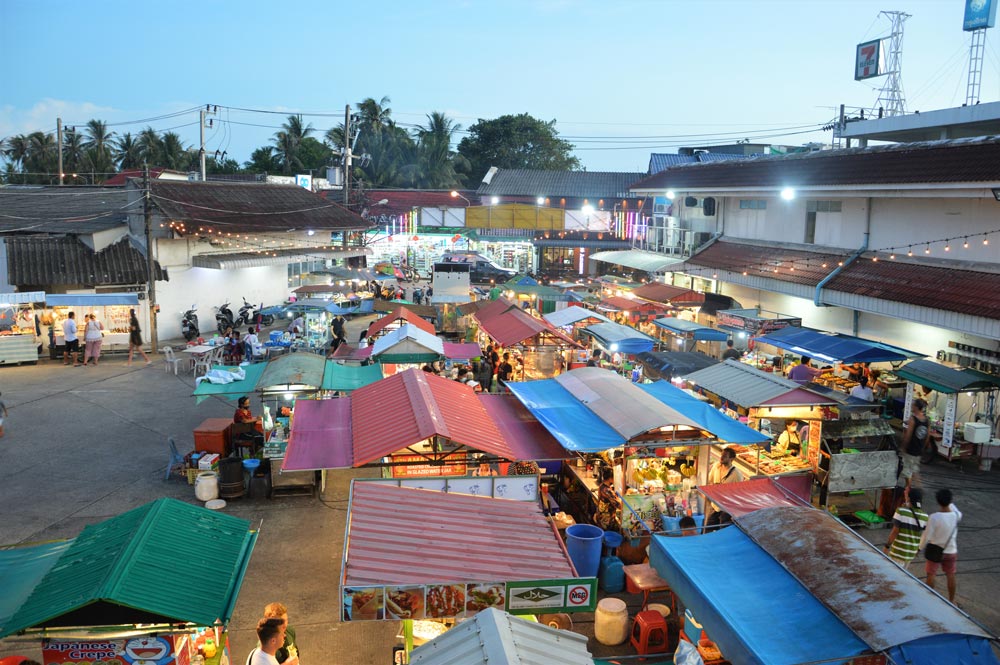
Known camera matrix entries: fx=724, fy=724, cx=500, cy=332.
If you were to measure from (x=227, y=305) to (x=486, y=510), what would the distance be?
26.6m

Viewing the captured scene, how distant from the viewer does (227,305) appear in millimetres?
31875

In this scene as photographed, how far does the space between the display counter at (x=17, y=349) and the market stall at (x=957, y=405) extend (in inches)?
997

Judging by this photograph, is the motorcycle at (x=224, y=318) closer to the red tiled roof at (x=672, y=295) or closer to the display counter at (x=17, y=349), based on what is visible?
the display counter at (x=17, y=349)

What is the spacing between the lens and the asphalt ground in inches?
355

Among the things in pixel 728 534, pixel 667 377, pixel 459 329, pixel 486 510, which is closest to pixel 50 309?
pixel 459 329

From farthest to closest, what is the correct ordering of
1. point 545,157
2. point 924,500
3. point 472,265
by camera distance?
point 545,157
point 472,265
point 924,500

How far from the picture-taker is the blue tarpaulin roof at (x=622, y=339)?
1883cm

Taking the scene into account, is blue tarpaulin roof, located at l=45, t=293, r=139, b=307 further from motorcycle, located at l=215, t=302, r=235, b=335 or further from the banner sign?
the banner sign

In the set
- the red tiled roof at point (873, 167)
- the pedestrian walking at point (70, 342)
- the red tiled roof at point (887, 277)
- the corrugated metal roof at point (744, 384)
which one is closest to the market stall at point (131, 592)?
the corrugated metal roof at point (744, 384)

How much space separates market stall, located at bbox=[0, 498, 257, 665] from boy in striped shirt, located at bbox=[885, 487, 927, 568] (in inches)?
322

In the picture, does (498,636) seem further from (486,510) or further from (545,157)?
(545,157)

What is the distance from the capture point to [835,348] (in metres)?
17.2

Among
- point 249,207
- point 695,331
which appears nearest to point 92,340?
point 249,207

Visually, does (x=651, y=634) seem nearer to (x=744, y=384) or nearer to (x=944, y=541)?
(x=944, y=541)
